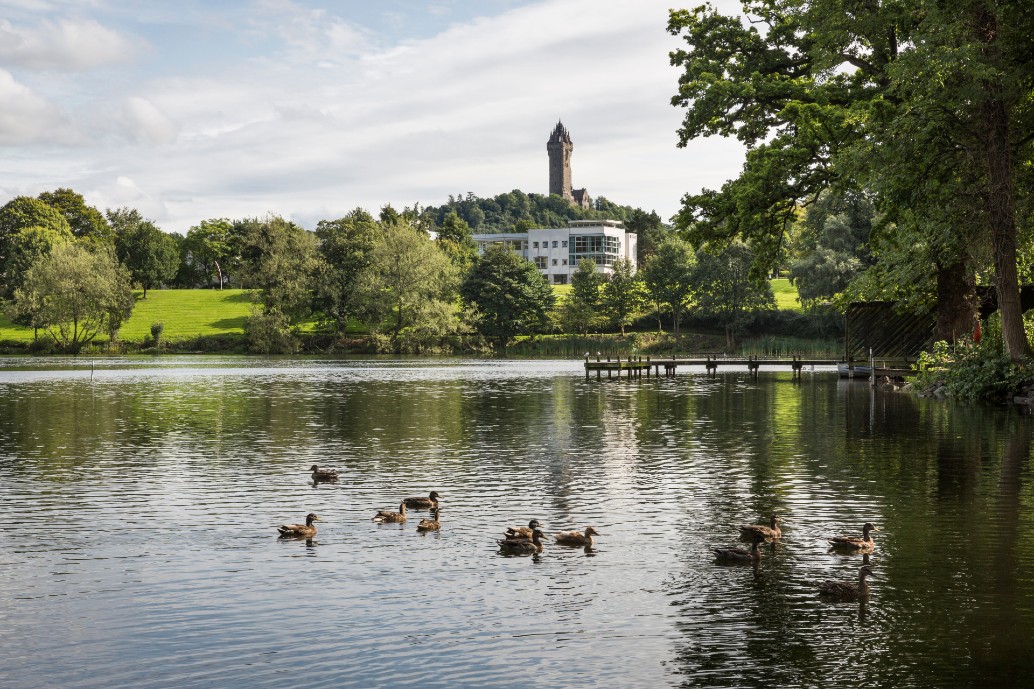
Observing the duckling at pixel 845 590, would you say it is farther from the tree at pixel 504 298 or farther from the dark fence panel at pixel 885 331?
the tree at pixel 504 298

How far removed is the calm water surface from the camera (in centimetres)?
1261

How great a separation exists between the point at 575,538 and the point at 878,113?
29.5 meters

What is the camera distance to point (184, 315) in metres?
144

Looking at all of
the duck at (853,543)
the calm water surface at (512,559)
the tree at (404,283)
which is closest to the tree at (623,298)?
the tree at (404,283)

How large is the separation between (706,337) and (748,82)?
82364 mm

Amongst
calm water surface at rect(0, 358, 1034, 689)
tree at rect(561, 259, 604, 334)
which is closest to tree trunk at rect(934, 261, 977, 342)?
calm water surface at rect(0, 358, 1034, 689)

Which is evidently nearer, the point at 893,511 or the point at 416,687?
the point at 416,687

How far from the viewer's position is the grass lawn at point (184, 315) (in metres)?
135

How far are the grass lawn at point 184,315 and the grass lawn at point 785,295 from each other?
76111 millimetres

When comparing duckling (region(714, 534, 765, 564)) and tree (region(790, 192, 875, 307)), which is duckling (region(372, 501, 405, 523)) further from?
tree (region(790, 192, 875, 307))

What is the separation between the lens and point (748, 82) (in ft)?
153

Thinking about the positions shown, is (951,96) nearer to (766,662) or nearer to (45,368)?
(766,662)

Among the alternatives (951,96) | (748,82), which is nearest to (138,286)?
(748,82)

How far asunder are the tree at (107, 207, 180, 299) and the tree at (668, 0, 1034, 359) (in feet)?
411
